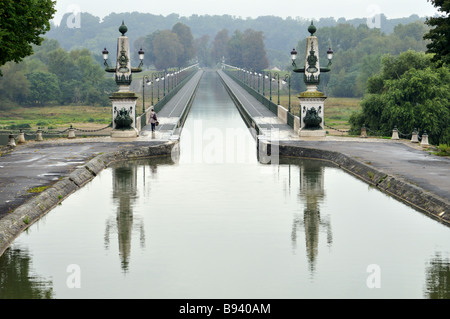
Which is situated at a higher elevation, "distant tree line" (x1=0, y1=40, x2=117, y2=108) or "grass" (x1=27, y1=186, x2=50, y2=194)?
"distant tree line" (x1=0, y1=40, x2=117, y2=108)

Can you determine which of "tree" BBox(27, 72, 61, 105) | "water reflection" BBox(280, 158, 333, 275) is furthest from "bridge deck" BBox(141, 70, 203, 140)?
"tree" BBox(27, 72, 61, 105)

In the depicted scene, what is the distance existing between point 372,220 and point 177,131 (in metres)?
28.1

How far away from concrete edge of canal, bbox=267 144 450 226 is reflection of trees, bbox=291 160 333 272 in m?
1.20

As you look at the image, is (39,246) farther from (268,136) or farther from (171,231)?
(268,136)

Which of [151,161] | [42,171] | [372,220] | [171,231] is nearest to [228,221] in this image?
[171,231]

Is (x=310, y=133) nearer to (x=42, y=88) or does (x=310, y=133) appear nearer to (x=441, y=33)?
(x=441, y=33)

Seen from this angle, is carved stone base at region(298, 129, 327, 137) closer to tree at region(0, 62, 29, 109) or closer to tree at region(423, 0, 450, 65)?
tree at region(423, 0, 450, 65)

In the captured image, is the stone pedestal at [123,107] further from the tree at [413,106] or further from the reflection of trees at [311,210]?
the tree at [413,106]

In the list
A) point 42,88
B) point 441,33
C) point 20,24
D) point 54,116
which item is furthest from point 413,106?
point 42,88

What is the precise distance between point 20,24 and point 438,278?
2787 centimetres

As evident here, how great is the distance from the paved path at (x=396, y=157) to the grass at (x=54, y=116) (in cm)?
6621

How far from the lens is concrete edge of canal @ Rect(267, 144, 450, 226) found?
21938 mm

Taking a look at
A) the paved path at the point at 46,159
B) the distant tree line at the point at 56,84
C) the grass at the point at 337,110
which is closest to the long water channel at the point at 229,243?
the paved path at the point at 46,159

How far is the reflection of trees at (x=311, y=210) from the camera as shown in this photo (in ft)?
60.4
